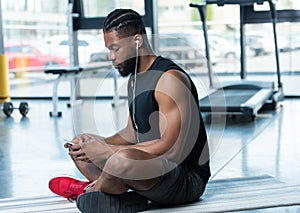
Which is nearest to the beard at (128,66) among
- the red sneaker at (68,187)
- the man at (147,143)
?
the man at (147,143)

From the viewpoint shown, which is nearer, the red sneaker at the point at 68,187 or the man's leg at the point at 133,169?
the man's leg at the point at 133,169

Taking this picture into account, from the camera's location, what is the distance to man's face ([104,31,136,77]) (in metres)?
2.56

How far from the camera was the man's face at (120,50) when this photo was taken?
2558mm

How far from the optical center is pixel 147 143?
8.32 ft

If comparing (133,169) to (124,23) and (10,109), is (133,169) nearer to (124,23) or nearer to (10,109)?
(124,23)

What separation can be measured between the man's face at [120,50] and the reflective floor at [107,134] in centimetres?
99

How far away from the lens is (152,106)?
2.55 meters

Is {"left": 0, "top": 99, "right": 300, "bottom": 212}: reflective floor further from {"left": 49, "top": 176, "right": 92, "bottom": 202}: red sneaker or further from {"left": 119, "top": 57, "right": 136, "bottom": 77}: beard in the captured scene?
{"left": 119, "top": 57, "right": 136, "bottom": 77}: beard

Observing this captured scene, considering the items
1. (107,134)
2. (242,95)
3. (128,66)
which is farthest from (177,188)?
(242,95)

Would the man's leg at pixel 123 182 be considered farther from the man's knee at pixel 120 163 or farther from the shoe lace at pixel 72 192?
the shoe lace at pixel 72 192

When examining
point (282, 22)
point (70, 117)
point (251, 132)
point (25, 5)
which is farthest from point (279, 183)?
point (25, 5)

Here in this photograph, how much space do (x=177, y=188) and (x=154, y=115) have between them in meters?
0.34

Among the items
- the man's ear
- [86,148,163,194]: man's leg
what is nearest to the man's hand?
[86,148,163,194]: man's leg

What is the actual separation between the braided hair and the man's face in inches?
0.9
